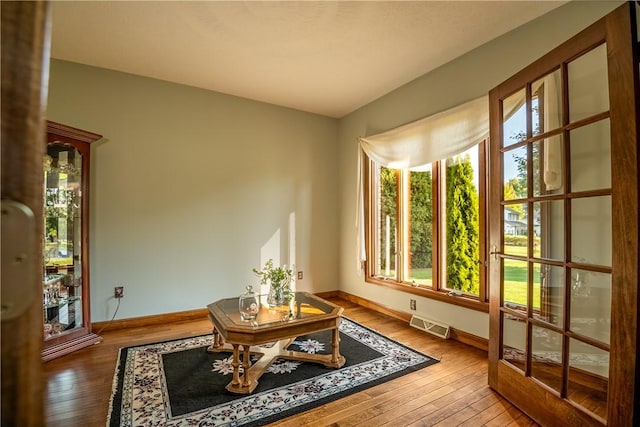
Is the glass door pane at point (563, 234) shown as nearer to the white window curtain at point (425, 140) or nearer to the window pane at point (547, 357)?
the window pane at point (547, 357)

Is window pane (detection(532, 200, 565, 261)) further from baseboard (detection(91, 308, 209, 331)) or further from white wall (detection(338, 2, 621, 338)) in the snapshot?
baseboard (detection(91, 308, 209, 331))

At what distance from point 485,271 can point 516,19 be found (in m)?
2.01

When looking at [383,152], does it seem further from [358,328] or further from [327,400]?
A: [327,400]

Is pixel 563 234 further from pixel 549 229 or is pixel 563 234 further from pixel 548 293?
pixel 548 293

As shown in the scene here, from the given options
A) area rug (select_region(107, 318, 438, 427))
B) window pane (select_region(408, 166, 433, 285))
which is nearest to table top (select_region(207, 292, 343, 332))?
area rug (select_region(107, 318, 438, 427))

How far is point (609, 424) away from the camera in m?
1.38

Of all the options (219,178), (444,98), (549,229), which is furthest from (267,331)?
(444,98)

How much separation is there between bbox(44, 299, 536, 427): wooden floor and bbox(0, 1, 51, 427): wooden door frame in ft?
5.67

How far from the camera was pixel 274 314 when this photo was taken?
2314 millimetres

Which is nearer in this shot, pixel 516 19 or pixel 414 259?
pixel 516 19

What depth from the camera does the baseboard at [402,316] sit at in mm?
2702

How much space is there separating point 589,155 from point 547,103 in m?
0.37

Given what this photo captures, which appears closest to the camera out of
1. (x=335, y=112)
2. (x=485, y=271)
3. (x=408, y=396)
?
(x=408, y=396)

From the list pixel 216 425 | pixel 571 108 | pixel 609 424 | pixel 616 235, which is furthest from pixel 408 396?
pixel 571 108
